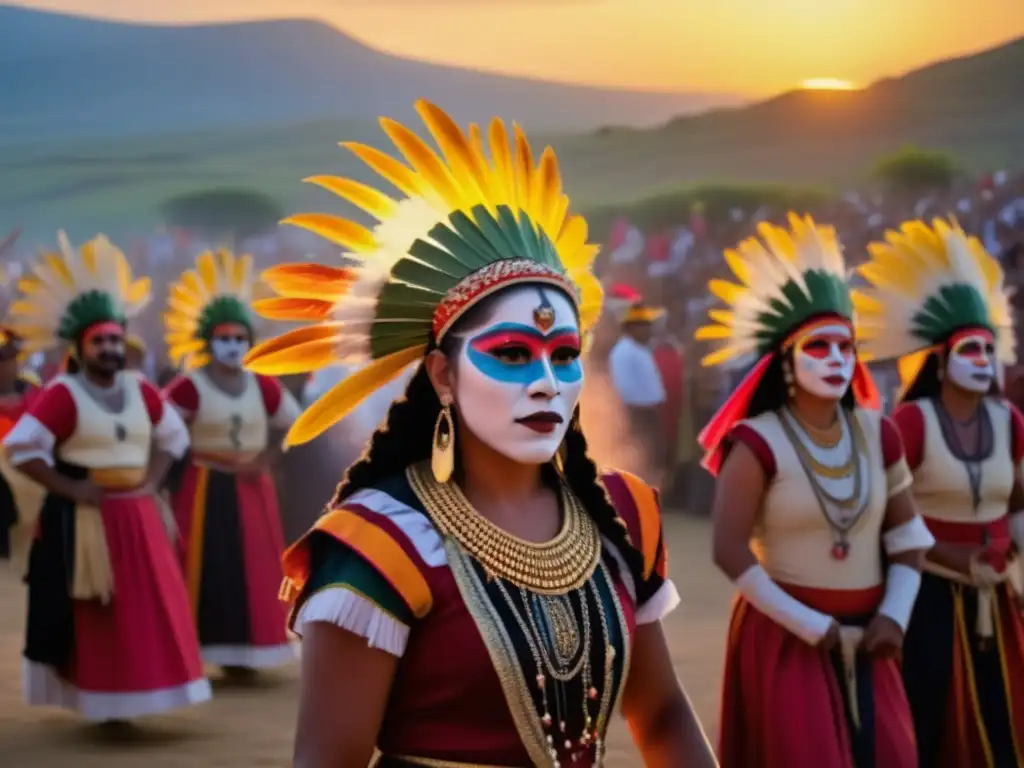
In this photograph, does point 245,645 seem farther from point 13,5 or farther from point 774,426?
point 13,5

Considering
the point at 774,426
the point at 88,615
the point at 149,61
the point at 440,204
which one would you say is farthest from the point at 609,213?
the point at 440,204

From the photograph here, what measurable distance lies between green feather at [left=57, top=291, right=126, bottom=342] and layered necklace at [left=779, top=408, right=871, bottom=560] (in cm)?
403

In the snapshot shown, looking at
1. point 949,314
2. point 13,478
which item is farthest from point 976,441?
point 13,478

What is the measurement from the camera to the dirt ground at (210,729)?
7.56 m

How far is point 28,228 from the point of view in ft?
99.9

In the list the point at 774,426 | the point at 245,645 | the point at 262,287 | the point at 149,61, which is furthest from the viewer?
the point at 149,61

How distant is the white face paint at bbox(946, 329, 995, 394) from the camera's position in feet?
21.1

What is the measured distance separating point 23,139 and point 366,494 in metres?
30.4

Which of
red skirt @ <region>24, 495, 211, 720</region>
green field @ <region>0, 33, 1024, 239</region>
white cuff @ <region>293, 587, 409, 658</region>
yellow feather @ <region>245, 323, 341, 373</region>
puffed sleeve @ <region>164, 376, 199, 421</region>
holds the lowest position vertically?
red skirt @ <region>24, 495, 211, 720</region>

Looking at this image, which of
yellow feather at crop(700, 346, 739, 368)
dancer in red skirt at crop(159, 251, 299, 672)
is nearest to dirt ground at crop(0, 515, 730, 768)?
dancer in red skirt at crop(159, 251, 299, 672)

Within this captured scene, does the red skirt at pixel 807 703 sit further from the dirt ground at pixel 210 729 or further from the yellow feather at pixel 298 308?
the yellow feather at pixel 298 308

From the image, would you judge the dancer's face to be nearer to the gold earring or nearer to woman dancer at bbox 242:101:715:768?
woman dancer at bbox 242:101:715:768

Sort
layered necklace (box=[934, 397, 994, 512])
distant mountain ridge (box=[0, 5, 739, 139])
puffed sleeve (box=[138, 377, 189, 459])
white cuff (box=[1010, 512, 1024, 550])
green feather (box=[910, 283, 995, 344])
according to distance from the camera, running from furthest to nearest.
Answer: distant mountain ridge (box=[0, 5, 739, 139]) < puffed sleeve (box=[138, 377, 189, 459]) < green feather (box=[910, 283, 995, 344]) < white cuff (box=[1010, 512, 1024, 550]) < layered necklace (box=[934, 397, 994, 512])

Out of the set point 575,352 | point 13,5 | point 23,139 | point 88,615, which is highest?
point 13,5
